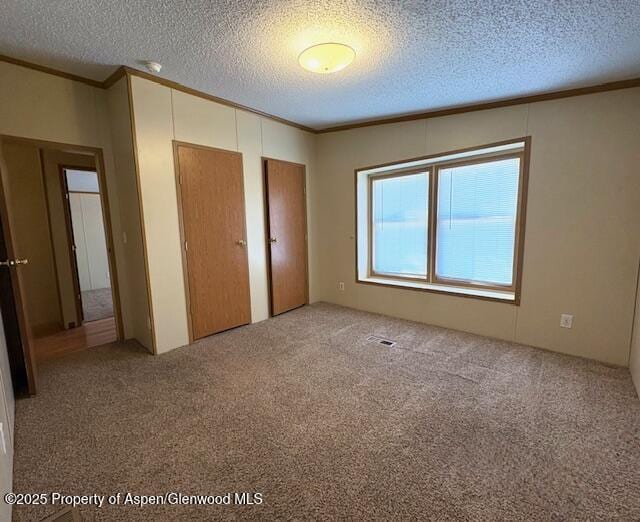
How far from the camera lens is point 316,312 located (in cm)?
412

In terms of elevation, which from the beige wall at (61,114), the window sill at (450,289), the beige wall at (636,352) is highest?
the beige wall at (61,114)

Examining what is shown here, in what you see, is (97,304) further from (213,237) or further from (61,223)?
(213,237)

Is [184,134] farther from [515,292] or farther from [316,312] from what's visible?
[515,292]

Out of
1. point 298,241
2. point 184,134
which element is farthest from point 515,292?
point 184,134

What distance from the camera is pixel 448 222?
11.7ft

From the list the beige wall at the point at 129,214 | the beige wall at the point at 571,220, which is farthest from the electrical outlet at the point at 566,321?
the beige wall at the point at 129,214

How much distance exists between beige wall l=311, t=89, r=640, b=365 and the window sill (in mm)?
68

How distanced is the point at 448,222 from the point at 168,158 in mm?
3025

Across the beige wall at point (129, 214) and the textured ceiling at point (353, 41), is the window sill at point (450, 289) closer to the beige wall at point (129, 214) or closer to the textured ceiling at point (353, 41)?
the textured ceiling at point (353, 41)

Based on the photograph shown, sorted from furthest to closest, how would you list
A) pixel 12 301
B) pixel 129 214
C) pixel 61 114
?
pixel 129 214 → pixel 61 114 → pixel 12 301

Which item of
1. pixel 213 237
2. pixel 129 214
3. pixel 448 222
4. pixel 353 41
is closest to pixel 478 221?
pixel 448 222

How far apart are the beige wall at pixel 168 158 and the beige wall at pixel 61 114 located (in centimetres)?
56

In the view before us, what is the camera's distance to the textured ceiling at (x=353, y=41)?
68.7 inches

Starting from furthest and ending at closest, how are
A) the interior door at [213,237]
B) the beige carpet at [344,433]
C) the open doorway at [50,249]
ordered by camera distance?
the open doorway at [50,249], the interior door at [213,237], the beige carpet at [344,433]
